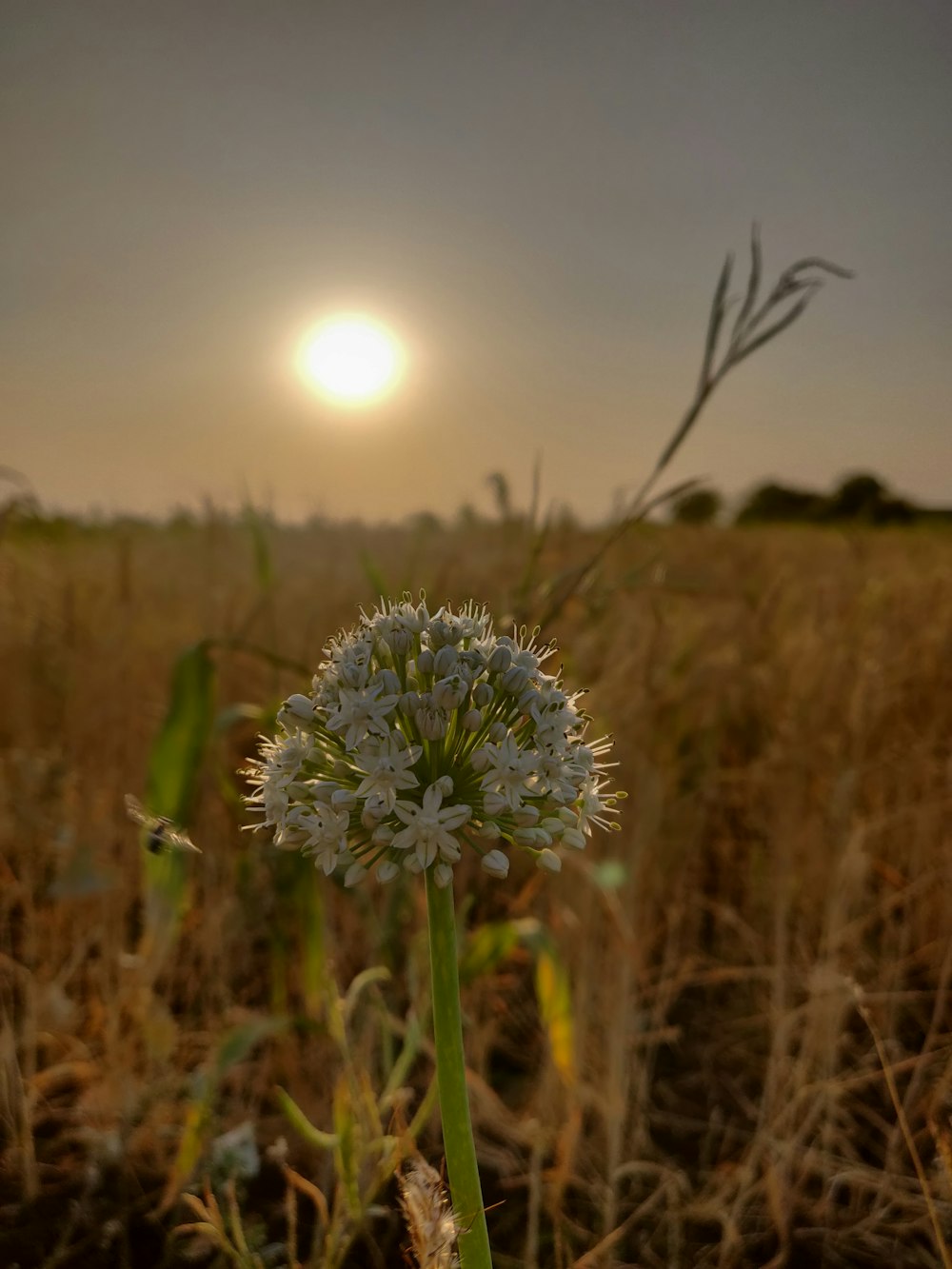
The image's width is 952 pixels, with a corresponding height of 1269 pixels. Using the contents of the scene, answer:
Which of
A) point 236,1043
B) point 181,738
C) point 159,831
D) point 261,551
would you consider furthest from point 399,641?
point 261,551

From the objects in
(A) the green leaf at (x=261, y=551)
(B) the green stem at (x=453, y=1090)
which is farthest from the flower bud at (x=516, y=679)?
(A) the green leaf at (x=261, y=551)

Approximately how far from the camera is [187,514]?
347 centimetres

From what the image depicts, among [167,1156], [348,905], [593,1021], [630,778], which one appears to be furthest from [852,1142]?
[167,1156]

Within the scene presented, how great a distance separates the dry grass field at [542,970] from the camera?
2090 mm

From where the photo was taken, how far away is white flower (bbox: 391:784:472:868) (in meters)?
0.86

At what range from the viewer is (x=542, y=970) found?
2.12 meters

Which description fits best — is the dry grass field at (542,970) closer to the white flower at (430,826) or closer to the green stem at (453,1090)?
the green stem at (453,1090)

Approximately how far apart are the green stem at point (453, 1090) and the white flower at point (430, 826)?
0.04 metres

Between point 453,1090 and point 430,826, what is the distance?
0.76ft

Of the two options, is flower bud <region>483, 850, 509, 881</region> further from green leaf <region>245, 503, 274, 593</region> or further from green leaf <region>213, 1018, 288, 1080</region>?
green leaf <region>245, 503, 274, 593</region>

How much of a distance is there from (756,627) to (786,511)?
1787cm

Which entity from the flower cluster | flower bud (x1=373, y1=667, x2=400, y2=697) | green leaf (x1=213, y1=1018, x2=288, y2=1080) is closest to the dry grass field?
green leaf (x1=213, y1=1018, x2=288, y2=1080)

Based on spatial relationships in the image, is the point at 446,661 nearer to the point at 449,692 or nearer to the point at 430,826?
the point at 449,692

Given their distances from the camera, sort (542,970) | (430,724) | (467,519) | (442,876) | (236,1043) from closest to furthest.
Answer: (442,876)
(430,724)
(236,1043)
(542,970)
(467,519)
